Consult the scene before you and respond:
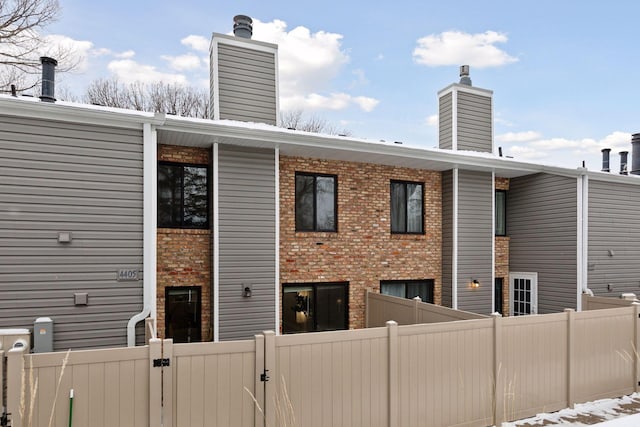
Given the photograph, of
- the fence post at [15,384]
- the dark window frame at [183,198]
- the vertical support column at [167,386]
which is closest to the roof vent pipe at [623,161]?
the dark window frame at [183,198]

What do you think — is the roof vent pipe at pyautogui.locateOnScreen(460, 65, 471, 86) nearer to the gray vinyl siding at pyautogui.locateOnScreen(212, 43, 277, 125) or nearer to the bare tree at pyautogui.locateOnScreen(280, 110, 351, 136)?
the gray vinyl siding at pyautogui.locateOnScreen(212, 43, 277, 125)

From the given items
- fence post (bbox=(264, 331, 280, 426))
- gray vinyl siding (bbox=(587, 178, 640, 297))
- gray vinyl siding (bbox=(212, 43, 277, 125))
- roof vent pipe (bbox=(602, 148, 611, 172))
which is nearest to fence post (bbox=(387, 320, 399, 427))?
fence post (bbox=(264, 331, 280, 426))

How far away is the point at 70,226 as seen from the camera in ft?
20.7

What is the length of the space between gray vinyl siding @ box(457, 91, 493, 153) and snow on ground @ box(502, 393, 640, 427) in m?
7.55

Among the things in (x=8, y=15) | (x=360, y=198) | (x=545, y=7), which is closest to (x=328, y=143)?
(x=360, y=198)

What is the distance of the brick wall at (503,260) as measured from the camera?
11.8 metres

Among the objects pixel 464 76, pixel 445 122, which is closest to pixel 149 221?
pixel 445 122

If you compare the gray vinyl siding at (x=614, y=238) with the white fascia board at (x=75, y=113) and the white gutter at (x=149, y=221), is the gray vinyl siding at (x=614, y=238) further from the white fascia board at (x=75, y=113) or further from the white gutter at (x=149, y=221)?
the white fascia board at (x=75, y=113)

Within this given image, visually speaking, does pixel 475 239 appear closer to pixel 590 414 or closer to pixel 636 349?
pixel 636 349

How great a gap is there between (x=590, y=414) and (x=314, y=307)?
5410 mm

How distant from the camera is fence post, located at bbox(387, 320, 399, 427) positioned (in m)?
5.05

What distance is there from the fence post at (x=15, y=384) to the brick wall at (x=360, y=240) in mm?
5491

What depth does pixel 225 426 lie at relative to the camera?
447 centimetres

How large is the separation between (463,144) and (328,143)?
571 cm
